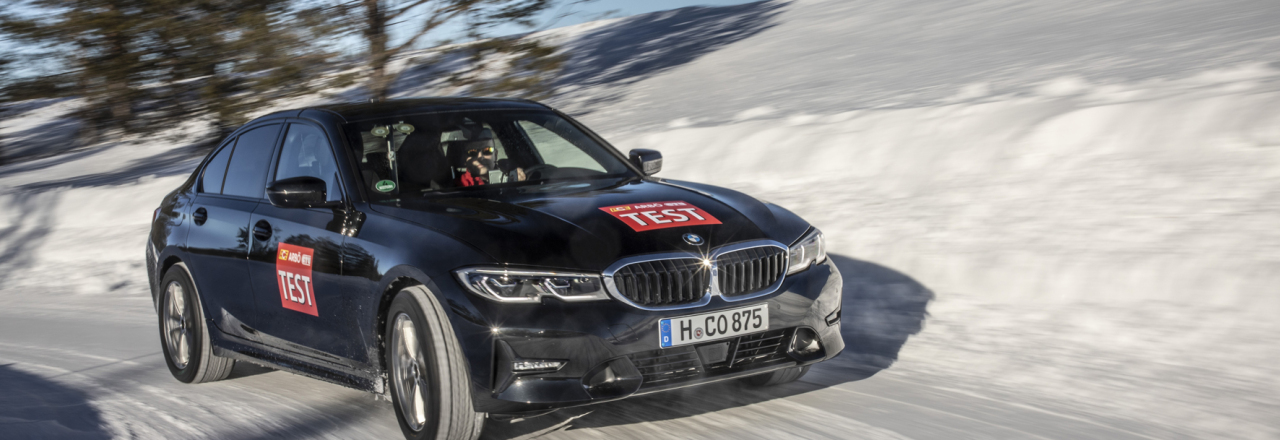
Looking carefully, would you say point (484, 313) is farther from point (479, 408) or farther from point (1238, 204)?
point (1238, 204)

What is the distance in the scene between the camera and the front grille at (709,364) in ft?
13.1

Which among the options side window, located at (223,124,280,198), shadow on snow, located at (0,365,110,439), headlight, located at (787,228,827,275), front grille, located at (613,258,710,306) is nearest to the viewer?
front grille, located at (613,258,710,306)

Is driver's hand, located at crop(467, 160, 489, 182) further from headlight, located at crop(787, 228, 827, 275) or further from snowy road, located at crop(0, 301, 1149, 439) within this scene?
headlight, located at crop(787, 228, 827, 275)

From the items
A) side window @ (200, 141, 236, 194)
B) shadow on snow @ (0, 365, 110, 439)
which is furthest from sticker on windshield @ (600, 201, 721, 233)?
side window @ (200, 141, 236, 194)

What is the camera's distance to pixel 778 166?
9.70 m

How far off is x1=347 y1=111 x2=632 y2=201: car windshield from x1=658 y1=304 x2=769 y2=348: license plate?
4.24 feet

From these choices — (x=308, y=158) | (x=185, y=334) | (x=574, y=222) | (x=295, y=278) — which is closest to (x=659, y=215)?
(x=574, y=222)

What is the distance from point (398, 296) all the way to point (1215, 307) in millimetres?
3776

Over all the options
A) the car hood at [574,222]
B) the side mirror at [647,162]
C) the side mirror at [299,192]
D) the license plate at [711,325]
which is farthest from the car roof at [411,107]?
the license plate at [711,325]

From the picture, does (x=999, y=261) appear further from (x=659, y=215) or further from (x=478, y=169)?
(x=478, y=169)

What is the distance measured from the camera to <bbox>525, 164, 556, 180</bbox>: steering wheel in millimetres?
5141

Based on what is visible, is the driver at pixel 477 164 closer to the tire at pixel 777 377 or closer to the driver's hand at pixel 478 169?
the driver's hand at pixel 478 169

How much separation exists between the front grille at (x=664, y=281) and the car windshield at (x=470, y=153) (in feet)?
3.79

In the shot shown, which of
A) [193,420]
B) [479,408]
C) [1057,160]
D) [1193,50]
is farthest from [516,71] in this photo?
[479,408]
